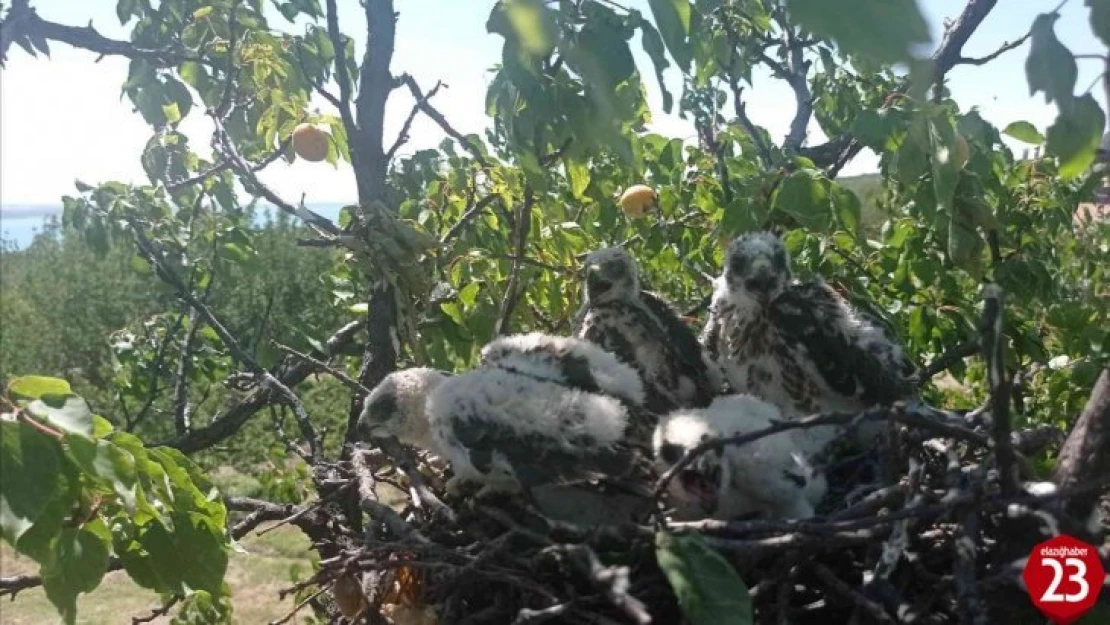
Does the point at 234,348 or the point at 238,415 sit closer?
the point at 234,348

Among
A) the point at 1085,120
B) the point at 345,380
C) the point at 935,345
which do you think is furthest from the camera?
the point at 935,345

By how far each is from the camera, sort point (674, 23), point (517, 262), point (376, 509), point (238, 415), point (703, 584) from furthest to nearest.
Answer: point (238, 415) → point (517, 262) → point (376, 509) → point (674, 23) → point (703, 584)

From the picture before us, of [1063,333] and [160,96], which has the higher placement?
[160,96]

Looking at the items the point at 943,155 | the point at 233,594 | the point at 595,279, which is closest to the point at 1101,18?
the point at 943,155

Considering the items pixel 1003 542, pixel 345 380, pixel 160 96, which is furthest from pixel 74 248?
pixel 1003 542

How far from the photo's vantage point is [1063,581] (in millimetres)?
1339

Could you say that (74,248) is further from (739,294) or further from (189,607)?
(739,294)

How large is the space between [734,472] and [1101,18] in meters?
1.22

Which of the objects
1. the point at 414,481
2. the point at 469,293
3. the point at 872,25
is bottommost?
the point at 414,481

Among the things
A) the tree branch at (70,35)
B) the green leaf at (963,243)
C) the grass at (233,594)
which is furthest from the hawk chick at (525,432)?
the grass at (233,594)

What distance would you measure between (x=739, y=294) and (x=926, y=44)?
188cm

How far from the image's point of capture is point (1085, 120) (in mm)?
1175

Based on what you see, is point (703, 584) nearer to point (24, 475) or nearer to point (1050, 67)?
point (1050, 67)

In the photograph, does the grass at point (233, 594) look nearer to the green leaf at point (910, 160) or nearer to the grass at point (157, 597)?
the grass at point (157, 597)
